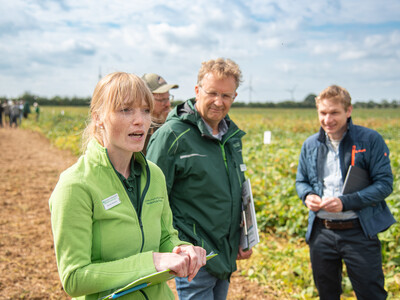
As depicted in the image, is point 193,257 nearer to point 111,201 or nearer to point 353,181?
point 111,201

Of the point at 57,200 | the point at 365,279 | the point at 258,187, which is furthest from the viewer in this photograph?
the point at 258,187

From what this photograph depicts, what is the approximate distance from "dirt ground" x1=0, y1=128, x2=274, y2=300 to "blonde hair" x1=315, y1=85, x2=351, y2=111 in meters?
2.16

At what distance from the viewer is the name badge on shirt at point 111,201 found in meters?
1.37

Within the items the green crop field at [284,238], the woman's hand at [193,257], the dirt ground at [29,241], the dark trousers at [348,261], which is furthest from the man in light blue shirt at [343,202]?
the woman's hand at [193,257]

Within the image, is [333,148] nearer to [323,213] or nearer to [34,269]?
[323,213]

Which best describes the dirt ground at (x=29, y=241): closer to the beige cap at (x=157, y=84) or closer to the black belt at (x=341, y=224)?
the black belt at (x=341, y=224)

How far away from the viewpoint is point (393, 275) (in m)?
3.45

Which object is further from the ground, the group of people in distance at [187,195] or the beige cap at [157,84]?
the beige cap at [157,84]

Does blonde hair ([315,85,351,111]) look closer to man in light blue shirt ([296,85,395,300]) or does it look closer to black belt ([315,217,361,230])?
man in light blue shirt ([296,85,395,300])

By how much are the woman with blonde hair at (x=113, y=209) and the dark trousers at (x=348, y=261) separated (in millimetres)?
1596

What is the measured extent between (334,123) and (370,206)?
0.71 m

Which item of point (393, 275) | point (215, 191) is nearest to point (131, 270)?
point (215, 191)

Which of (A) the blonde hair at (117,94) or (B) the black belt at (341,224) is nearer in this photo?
(A) the blonde hair at (117,94)

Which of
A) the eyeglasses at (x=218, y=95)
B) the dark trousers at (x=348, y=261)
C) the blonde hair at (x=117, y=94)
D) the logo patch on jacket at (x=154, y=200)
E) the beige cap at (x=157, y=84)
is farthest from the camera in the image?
the beige cap at (x=157, y=84)
